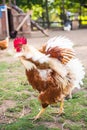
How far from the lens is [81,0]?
901 inches

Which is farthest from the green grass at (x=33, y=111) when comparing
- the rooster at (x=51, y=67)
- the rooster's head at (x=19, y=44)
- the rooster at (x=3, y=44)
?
the rooster at (x=3, y=44)

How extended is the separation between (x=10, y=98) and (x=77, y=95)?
1.19m

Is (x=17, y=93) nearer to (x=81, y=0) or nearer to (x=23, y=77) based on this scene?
(x=23, y=77)

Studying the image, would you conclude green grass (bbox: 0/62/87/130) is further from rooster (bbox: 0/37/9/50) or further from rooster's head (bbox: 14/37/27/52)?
rooster (bbox: 0/37/9/50)

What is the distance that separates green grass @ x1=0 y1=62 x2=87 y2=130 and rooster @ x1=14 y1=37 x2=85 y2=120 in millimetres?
340

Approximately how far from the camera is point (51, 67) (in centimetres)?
425

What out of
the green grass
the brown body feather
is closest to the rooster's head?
the brown body feather

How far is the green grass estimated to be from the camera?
179 inches

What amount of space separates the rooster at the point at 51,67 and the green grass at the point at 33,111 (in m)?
0.34

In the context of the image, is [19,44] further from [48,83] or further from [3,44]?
[3,44]

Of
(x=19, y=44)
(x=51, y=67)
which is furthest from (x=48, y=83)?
(x=19, y=44)

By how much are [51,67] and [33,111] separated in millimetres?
1137

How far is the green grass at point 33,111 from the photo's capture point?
4539mm

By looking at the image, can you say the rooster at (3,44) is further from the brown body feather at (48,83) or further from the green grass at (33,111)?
the brown body feather at (48,83)
